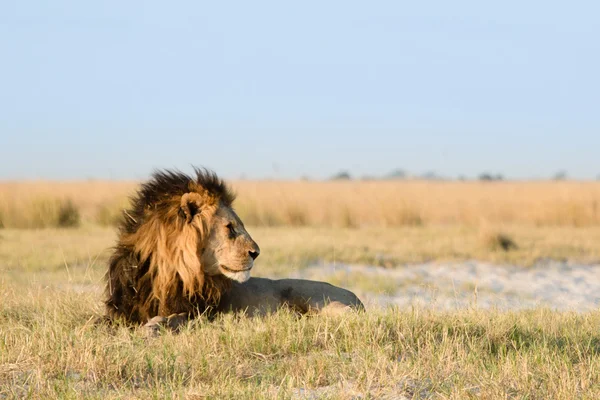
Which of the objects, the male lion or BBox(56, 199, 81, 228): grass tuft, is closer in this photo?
the male lion

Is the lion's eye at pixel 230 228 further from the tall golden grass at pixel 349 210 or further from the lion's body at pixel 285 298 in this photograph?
the tall golden grass at pixel 349 210

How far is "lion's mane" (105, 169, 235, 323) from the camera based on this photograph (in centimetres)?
506

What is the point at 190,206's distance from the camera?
507cm

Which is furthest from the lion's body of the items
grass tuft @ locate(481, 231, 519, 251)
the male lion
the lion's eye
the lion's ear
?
grass tuft @ locate(481, 231, 519, 251)

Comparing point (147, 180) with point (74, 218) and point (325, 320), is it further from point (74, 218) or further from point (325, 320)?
point (74, 218)

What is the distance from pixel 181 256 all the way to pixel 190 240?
118mm

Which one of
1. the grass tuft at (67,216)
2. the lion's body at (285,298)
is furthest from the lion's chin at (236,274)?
the grass tuft at (67,216)

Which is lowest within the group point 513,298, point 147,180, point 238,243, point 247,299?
point 513,298

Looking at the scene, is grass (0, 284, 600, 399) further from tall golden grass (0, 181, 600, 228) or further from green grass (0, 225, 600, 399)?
tall golden grass (0, 181, 600, 228)

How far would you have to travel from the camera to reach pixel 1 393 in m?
3.87

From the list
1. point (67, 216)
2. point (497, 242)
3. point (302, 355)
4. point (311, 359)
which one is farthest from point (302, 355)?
point (67, 216)

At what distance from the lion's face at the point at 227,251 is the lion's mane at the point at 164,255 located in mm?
48

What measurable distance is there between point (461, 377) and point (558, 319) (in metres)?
1.85

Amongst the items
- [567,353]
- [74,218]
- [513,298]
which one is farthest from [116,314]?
[74,218]
